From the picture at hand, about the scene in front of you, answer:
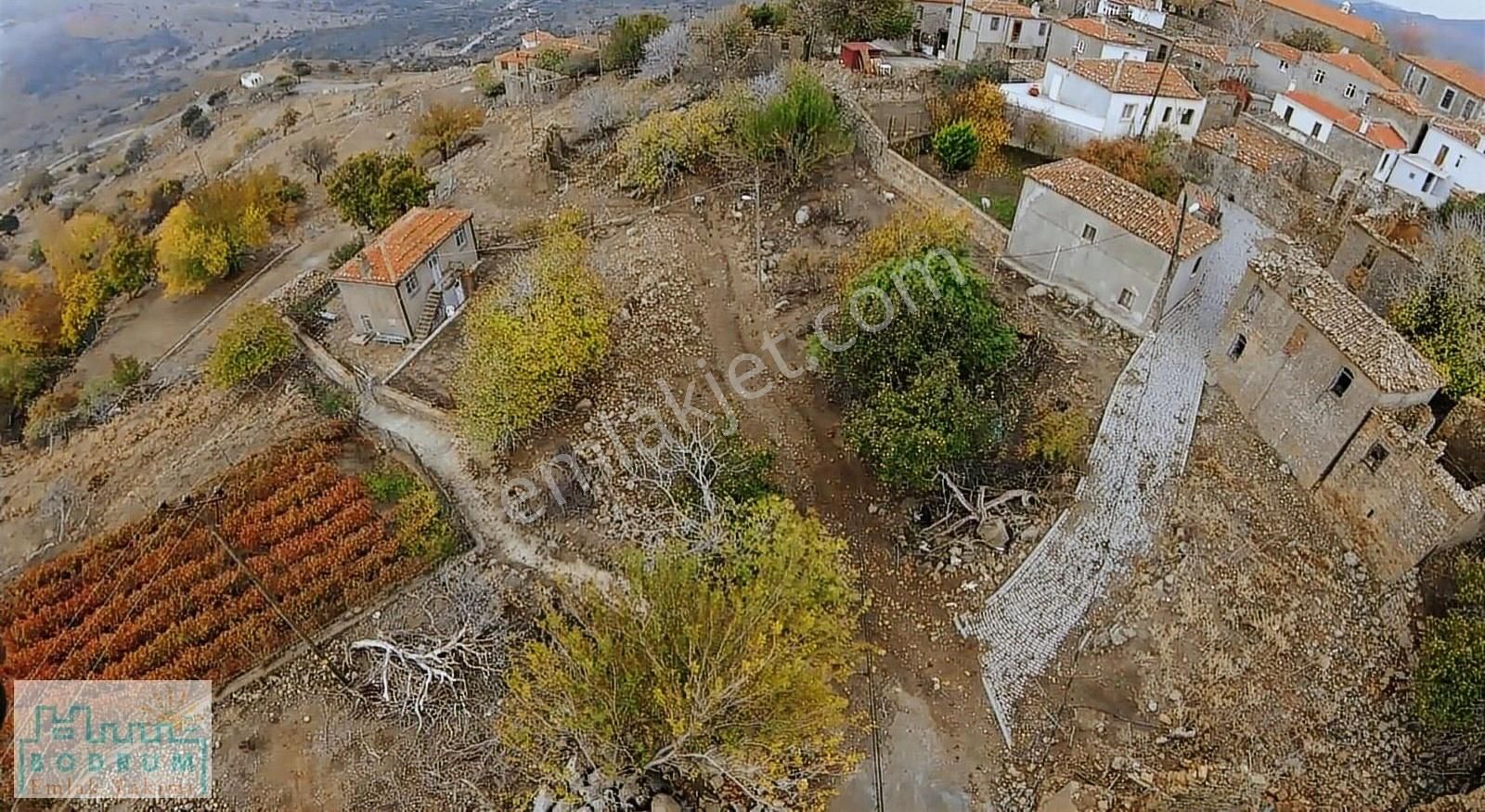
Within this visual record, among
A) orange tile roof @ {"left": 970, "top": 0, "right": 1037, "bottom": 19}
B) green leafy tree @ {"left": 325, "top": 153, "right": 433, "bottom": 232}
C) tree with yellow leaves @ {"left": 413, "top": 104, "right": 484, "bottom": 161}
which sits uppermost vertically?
orange tile roof @ {"left": 970, "top": 0, "right": 1037, "bottom": 19}

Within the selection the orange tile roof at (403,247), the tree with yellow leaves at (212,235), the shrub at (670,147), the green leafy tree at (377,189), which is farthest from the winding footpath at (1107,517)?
the tree with yellow leaves at (212,235)

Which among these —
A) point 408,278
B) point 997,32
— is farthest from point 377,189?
point 997,32

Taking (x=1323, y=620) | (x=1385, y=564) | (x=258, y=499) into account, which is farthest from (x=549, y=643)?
(x=1385, y=564)

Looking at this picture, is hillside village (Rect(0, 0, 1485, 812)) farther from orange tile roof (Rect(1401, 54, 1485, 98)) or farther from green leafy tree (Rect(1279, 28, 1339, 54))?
green leafy tree (Rect(1279, 28, 1339, 54))

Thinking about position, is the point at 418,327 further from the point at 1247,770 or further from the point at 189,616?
the point at 1247,770

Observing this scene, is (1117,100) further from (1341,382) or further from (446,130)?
(446,130)

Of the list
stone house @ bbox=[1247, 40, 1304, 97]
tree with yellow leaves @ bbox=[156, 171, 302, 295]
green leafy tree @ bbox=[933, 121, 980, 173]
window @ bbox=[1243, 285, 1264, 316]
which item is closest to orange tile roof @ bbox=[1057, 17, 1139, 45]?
stone house @ bbox=[1247, 40, 1304, 97]
